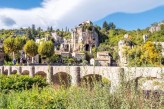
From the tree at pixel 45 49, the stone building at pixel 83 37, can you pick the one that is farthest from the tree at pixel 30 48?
the stone building at pixel 83 37

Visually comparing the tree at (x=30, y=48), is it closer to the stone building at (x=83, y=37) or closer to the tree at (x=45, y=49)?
the tree at (x=45, y=49)

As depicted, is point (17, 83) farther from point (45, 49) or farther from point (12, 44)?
point (12, 44)

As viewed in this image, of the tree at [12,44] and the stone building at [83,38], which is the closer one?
the tree at [12,44]

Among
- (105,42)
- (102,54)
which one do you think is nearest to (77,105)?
(102,54)

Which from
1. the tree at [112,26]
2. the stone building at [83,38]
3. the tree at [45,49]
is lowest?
the tree at [45,49]

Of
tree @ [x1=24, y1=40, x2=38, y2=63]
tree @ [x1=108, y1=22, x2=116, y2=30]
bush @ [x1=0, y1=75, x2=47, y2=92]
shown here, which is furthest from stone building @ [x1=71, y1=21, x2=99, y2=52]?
bush @ [x1=0, y1=75, x2=47, y2=92]

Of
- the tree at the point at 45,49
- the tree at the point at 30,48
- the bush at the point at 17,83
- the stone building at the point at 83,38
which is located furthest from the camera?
the stone building at the point at 83,38

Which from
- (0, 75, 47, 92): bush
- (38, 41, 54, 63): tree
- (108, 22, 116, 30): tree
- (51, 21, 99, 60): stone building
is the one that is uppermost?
→ (108, 22, 116, 30): tree

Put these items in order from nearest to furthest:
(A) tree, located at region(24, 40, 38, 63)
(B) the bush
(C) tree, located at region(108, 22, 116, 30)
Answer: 1. (B) the bush
2. (A) tree, located at region(24, 40, 38, 63)
3. (C) tree, located at region(108, 22, 116, 30)

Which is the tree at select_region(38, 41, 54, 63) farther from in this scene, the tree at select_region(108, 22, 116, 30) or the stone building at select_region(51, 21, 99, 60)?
the tree at select_region(108, 22, 116, 30)

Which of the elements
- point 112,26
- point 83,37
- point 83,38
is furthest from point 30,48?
point 112,26

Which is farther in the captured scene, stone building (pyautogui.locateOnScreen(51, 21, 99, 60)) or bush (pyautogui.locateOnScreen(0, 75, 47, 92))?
stone building (pyautogui.locateOnScreen(51, 21, 99, 60))

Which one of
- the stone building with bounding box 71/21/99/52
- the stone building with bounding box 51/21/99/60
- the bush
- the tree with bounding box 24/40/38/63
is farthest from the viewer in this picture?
the stone building with bounding box 71/21/99/52

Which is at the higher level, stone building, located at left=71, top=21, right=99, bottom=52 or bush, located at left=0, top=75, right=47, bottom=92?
stone building, located at left=71, top=21, right=99, bottom=52
